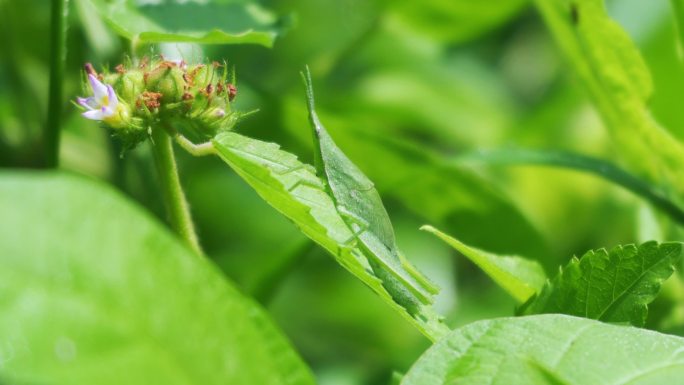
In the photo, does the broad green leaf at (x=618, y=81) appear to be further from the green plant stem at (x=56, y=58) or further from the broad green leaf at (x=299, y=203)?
the green plant stem at (x=56, y=58)

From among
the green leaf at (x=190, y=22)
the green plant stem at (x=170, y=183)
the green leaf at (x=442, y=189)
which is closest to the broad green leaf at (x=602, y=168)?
the green leaf at (x=442, y=189)

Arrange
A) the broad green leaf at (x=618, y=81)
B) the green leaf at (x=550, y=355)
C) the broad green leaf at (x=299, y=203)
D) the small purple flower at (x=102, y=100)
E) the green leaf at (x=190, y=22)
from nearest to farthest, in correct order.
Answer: the green leaf at (x=550, y=355), the broad green leaf at (x=299, y=203), the small purple flower at (x=102, y=100), the green leaf at (x=190, y=22), the broad green leaf at (x=618, y=81)

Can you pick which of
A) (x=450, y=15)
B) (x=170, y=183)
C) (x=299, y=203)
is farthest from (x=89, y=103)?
(x=450, y=15)

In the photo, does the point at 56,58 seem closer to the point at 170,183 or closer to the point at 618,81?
the point at 170,183

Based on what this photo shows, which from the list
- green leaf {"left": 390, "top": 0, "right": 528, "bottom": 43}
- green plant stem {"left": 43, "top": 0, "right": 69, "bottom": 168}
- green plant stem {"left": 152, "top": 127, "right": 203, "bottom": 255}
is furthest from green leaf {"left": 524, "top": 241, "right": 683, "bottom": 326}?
green leaf {"left": 390, "top": 0, "right": 528, "bottom": 43}

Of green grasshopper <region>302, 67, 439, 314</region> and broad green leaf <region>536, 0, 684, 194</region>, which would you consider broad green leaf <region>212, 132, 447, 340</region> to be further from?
broad green leaf <region>536, 0, 684, 194</region>

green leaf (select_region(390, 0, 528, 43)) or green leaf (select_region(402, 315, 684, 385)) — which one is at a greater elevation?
green leaf (select_region(390, 0, 528, 43))
